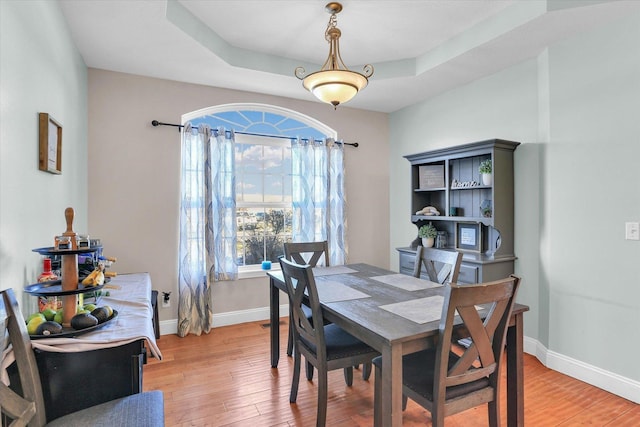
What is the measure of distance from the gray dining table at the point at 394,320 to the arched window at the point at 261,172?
5.15 feet

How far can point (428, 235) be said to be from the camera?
3.79 metres

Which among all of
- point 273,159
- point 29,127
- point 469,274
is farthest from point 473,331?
point 273,159

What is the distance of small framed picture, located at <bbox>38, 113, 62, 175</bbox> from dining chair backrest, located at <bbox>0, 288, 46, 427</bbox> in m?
0.94

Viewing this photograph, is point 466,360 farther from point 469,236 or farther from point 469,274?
point 469,236

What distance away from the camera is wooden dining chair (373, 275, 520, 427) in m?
1.42

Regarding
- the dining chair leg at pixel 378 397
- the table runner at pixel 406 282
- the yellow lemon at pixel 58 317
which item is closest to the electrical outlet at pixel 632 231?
the table runner at pixel 406 282

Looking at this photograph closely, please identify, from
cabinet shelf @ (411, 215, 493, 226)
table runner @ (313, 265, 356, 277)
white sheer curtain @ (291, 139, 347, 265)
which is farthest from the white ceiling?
table runner @ (313, 265, 356, 277)

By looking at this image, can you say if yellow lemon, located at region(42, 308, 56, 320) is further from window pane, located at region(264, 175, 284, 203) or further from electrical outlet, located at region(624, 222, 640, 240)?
electrical outlet, located at region(624, 222, 640, 240)

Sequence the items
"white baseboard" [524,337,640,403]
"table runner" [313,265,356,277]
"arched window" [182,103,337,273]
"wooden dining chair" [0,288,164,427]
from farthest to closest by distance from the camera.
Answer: "arched window" [182,103,337,273] → "table runner" [313,265,356,277] → "white baseboard" [524,337,640,403] → "wooden dining chair" [0,288,164,427]

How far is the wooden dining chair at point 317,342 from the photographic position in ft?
6.10

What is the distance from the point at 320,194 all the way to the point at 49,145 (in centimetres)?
272

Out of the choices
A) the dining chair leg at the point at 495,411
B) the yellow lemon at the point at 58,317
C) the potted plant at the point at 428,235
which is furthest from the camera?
the potted plant at the point at 428,235

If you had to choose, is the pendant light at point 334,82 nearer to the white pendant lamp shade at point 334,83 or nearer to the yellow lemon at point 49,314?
Result: the white pendant lamp shade at point 334,83

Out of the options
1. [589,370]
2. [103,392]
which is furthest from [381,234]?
[103,392]
